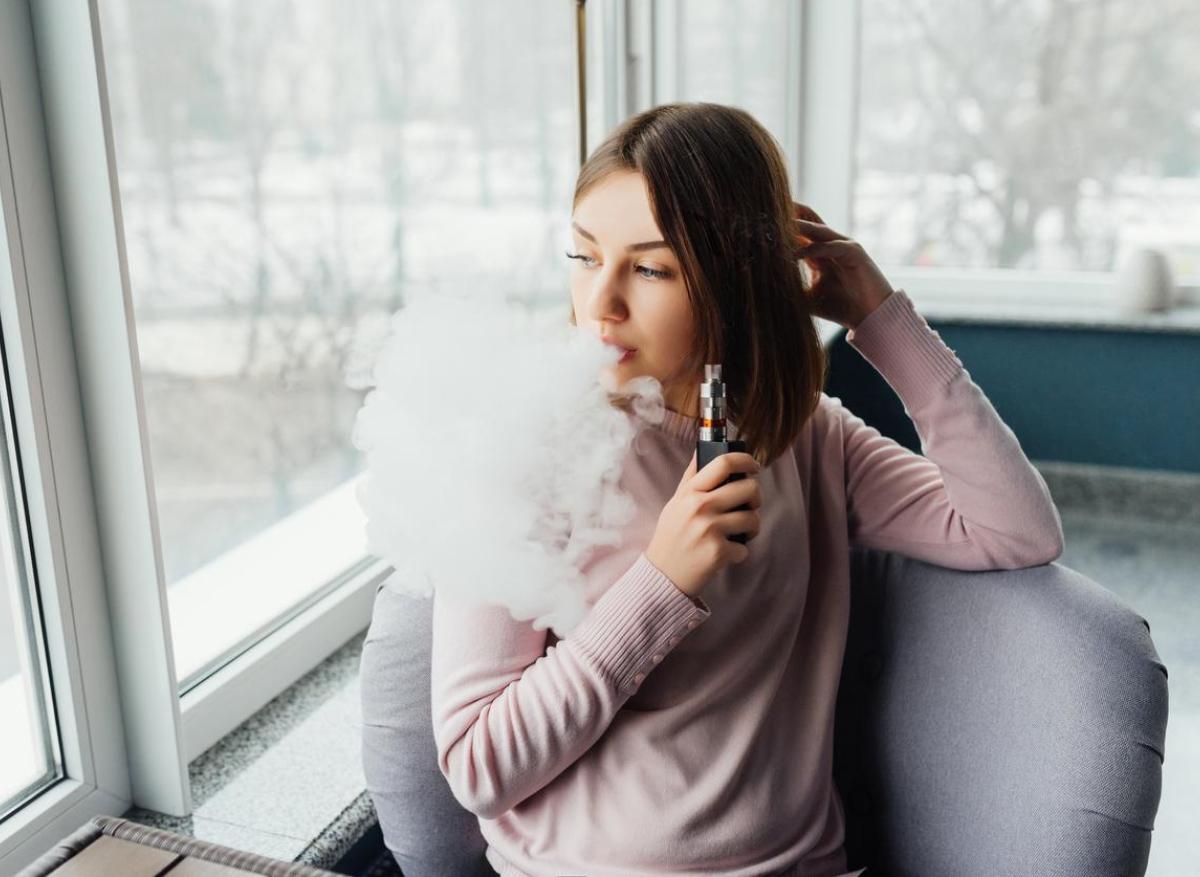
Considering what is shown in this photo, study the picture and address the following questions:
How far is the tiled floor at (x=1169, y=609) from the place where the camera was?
2.03 meters

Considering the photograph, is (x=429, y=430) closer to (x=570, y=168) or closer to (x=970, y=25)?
(x=570, y=168)

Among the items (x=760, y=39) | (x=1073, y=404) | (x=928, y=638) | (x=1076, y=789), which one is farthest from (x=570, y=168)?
(x=1073, y=404)

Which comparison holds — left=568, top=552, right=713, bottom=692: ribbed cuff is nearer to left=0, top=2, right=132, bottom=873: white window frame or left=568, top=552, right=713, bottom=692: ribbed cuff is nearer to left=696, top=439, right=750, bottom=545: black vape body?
left=696, top=439, right=750, bottom=545: black vape body

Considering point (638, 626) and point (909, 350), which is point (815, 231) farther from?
point (638, 626)

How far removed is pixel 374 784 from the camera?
124 centimetres

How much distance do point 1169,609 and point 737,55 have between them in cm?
178

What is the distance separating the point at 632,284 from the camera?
3.54 feet

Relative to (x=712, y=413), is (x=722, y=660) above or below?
below

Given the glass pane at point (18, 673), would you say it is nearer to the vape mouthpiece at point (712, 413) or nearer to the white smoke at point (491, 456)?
the white smoke at point (491, 456)

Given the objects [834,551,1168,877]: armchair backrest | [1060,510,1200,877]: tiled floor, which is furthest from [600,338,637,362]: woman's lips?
[1060,510,1200,877]: tiled floor

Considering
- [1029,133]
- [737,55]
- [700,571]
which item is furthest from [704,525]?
[1029,133]

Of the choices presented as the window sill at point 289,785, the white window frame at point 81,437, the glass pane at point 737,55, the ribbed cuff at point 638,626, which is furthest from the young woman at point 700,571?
the glass pane at point 737,55

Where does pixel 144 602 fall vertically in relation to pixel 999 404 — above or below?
above

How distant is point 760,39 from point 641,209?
235cm
